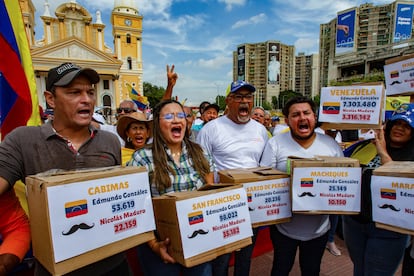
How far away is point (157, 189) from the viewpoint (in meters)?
1.81

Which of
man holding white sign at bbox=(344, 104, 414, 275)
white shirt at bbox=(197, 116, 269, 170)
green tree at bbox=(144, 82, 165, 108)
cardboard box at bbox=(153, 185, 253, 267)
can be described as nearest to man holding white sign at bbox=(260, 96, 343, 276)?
man holding white sign at bbox=(344, 104, 414, 275)

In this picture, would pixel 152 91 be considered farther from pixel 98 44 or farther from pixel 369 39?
pixel 369 39

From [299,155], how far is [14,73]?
2.64m

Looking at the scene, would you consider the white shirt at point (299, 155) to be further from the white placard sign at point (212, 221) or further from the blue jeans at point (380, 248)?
the white placard sign at point (212, 221)

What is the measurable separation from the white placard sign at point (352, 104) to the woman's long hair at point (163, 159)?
48.2 inches

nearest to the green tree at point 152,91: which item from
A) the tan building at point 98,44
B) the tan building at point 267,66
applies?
the tan building at point 98,44

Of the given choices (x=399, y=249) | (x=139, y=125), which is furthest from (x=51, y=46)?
(x=399, y=249)

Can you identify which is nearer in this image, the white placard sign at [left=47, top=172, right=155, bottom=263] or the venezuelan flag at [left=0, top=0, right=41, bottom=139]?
the white placard sign at [left=47, top=172, right=155, bottom=263]

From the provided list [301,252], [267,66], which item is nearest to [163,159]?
[301,252]

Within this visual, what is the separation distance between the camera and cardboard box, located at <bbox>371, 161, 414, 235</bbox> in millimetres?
1674

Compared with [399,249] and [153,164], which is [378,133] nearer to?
[399,249]

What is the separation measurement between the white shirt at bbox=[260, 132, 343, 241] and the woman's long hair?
0.75m

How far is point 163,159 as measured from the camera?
1.88 metres

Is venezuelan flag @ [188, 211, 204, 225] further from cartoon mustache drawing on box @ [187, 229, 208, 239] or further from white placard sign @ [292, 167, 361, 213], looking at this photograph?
white placard sign @ [292, 167, 361, 213]
